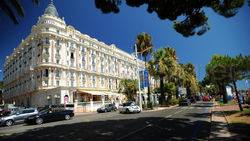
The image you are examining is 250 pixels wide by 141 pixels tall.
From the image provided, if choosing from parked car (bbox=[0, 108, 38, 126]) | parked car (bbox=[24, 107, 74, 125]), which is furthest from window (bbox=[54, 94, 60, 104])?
parked car (bbox=[24, 107, 74, 125])

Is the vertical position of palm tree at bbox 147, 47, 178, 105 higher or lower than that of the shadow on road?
higher

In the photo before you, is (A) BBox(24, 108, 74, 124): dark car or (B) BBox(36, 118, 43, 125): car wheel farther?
(B) BBox(36, 118, 43, 125): car wheel

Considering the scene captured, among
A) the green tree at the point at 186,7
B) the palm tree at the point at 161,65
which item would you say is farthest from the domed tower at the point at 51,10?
the green tree at the point at 186,7

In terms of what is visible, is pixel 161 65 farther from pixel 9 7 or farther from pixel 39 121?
pixel 9 7

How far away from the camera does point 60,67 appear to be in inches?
1534

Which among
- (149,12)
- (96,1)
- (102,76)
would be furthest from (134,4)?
(102,76)

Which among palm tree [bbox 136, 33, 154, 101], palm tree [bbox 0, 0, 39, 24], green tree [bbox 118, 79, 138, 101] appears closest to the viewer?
palm tree [bbox 0, 0, 39, 24]

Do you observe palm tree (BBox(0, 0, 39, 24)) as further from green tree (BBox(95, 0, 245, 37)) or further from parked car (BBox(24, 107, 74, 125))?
parked car (BBox(24, 107, 74, 125))

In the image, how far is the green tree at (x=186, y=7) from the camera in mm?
7742

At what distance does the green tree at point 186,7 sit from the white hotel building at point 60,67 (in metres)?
25.9

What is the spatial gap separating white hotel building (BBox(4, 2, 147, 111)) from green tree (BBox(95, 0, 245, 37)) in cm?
2589

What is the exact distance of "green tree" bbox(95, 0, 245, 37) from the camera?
774cm

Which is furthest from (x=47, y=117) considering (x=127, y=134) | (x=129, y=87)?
(x=129, y=87)

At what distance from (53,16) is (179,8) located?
4343 centimetres
